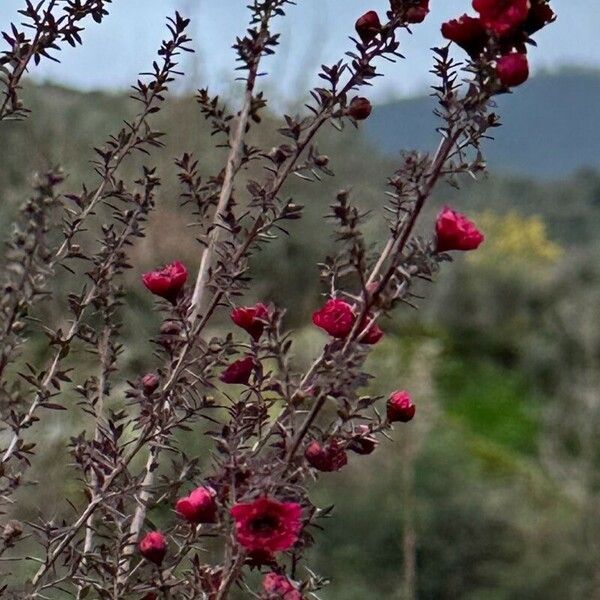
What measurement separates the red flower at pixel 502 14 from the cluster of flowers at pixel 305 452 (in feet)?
0.54

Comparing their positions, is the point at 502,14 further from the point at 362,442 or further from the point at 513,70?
the point at 362,442

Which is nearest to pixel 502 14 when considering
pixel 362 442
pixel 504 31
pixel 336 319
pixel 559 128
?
pixel 504 31

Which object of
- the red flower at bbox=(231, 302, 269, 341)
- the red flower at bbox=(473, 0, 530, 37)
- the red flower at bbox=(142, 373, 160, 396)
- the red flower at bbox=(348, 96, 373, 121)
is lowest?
the red flower at bbox=(142, 373, 160, 396)

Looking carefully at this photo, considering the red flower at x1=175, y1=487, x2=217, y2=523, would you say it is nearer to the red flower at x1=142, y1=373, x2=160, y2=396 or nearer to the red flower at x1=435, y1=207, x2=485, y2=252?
the red flower at x1=142, y1=373, x2=160, y2=396

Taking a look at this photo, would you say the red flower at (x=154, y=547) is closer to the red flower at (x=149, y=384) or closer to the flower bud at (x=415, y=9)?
the red flower at (x=149, y=384)

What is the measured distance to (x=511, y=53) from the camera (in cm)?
92

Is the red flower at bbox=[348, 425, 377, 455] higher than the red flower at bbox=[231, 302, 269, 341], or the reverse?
the red flower at bbox=[231, 302, 269, 341]

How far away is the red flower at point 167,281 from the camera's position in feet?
3.42

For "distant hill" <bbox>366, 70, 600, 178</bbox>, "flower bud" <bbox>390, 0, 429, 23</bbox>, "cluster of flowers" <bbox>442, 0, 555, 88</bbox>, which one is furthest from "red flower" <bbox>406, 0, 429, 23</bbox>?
"distant hill" <bbox>366, 70, 600, 178</bbox>

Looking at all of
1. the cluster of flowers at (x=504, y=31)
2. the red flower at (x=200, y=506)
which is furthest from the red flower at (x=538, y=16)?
the red flower at (x=200, y=506)

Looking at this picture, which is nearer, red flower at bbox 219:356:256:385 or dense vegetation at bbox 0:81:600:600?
red flower at bbox 219:356:256:385

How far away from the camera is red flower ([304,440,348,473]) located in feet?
3.03

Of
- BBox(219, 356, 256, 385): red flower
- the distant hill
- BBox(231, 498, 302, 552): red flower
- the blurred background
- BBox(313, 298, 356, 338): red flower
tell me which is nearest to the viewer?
BBox(231, 498, 302, 552): red flower

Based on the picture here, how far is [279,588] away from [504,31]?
52 cm
